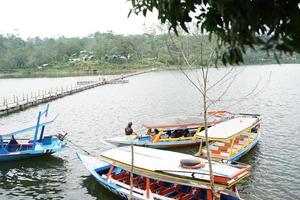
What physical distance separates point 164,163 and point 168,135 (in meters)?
10.1

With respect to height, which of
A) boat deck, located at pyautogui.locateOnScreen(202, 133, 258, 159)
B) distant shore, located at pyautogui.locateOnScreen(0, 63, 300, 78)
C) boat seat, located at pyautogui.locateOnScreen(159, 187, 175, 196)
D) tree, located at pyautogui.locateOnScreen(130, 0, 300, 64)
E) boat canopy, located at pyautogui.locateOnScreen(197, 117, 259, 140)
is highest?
tree, located at pyautogui.locateOnScreen(130, 0, 300, 64)

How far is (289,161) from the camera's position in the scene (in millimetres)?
19922

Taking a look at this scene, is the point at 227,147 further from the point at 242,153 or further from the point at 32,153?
the point at 32,153

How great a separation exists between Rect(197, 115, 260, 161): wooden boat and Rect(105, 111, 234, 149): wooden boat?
75.7 inches

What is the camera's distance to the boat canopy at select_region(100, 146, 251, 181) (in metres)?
11.9

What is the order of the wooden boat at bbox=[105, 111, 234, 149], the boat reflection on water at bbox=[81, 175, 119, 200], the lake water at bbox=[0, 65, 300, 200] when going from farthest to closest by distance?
the wooden boat at bbox=[105, 111, 234, 149] < the lake water at bbox=[0, 65, 300, 200] < the boat reflection on water at bbox=[81, 175, 119, 200]

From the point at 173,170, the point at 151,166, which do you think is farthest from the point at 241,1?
the point at 151,166

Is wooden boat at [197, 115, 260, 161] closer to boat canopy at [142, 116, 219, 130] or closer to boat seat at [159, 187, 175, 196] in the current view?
boat canopy at [142, 116, 219, 130]

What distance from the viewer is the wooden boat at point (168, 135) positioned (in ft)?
72.9

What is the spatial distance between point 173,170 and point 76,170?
9.07m

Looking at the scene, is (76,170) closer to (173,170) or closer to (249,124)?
(173,170)

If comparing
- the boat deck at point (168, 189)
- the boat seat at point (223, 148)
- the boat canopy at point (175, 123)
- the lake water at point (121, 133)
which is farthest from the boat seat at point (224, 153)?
the boat deck at point (168, 189)

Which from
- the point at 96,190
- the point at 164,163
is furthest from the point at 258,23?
the point at 96,190

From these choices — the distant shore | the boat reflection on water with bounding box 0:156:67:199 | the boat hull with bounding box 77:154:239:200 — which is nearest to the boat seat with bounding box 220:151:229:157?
the boat hull with bounding box 77:154:239:200
